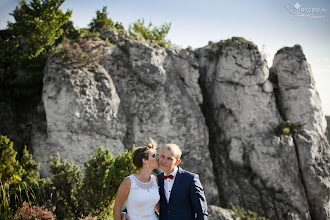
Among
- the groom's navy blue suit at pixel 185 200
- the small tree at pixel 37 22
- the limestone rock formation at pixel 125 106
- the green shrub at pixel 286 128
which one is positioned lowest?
the groom's navy blue suit at pixel 185 200

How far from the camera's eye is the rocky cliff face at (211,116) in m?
12.5

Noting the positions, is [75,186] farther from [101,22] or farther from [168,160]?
[101,22]

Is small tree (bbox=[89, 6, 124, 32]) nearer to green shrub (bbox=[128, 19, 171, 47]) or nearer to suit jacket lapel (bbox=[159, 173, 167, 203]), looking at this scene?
green shrub (bbox=[128, 19, 171, 47])

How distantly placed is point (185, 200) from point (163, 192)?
0.44 meters

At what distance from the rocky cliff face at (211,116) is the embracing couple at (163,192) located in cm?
881

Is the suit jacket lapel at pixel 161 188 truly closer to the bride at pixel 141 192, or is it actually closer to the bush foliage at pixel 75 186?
the bride at pixel 141 192

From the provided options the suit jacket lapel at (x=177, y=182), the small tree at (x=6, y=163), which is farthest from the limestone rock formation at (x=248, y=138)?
the suit jacket lapel at (x=177, y=182)

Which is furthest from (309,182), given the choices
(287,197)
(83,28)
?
(83,28)

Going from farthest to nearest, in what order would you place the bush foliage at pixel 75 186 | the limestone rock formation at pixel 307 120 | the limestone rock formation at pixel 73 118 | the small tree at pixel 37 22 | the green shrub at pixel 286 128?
the green shrub at pixel 286 128 < the limestone rock formation at pixel 307 120 < the small tree at pixel 37 22 < the limestone rock formation at pixel 73 118 < the bush foliage at pixel 75 186

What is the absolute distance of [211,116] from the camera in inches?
707

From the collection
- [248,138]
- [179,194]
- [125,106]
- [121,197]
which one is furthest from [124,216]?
[248,138]

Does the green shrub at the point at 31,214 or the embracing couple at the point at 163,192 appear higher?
the embracing couple at the point at 163,192

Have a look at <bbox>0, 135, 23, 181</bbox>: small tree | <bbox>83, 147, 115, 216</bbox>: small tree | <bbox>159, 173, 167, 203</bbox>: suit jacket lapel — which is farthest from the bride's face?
<bbox>0, 135, 23, 181</bbox>: small tree

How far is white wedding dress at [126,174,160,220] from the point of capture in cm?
418
